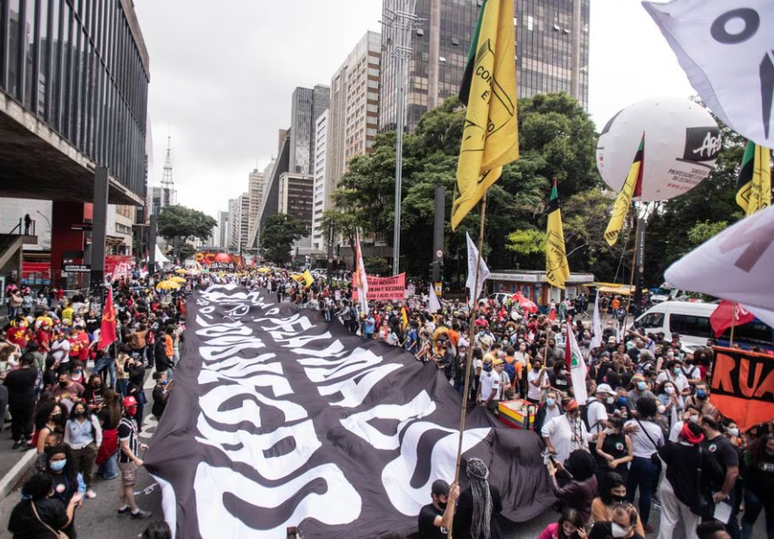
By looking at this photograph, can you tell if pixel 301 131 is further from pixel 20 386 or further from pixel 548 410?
pixel 548 410

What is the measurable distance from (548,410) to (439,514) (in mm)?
3154

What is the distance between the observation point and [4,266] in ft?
75.4

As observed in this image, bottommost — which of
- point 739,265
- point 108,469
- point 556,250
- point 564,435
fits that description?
point 108,469

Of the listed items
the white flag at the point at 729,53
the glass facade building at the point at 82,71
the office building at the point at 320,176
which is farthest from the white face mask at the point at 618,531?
the office building at the point at 320,176

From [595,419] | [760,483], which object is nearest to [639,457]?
Result: [595,419]

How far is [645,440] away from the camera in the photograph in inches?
232

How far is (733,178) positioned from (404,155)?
956 inches

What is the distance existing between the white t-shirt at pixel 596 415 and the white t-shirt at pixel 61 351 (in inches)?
375

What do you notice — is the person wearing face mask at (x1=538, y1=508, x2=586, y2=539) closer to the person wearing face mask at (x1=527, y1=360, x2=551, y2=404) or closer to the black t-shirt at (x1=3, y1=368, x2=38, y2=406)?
the person wearing face mask at (x1=527, y1=360, x2=551, y2=404)

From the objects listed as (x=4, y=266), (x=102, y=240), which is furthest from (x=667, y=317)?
(x=4, y=266)

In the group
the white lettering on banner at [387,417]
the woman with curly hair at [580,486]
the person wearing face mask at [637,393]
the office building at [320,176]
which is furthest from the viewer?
the office building at [320,176]

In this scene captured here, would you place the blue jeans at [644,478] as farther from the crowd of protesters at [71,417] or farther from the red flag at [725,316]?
the red flag at [725,316]

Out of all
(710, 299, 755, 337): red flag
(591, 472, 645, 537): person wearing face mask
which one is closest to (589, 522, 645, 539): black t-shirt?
(591, 472, 645, 537): person wearing face mask

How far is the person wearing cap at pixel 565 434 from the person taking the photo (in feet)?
19.8
